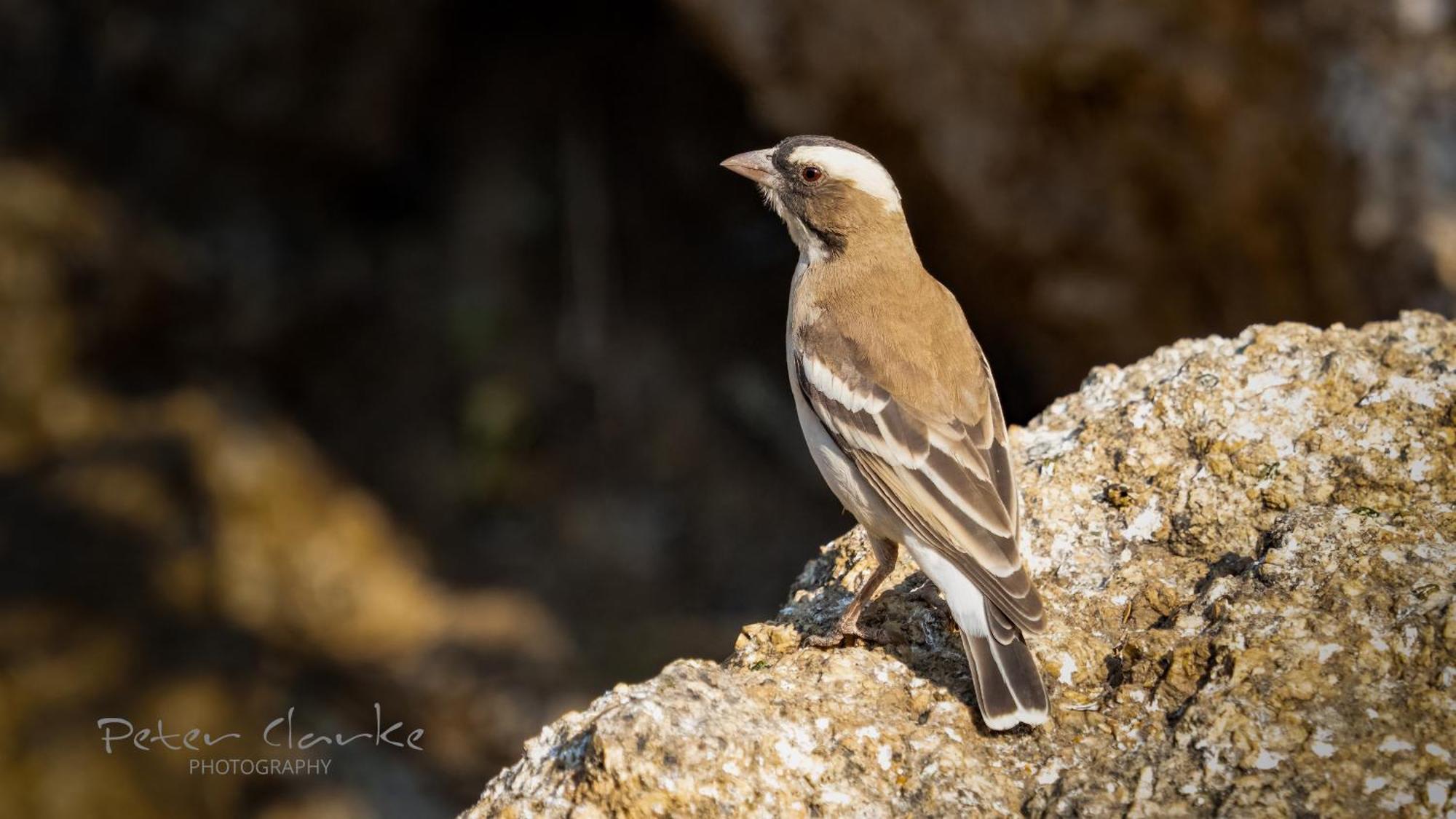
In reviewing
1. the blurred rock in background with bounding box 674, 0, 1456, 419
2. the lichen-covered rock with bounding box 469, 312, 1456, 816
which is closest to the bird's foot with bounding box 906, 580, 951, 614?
the lichen-covered rock with bounding box 469, 312, 1456, 816

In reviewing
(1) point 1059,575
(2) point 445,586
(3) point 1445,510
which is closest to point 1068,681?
(1) point 1059,575

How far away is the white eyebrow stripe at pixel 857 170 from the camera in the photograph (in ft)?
18.0

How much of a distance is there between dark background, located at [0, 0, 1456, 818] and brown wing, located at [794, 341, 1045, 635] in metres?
4.37

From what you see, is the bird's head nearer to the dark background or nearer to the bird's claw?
the bird's claw

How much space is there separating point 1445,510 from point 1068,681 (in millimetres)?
1216

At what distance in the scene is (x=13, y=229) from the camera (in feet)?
32.7

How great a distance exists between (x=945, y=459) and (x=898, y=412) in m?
0.27

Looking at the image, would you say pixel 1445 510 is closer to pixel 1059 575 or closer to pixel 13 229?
pixel 1059 575

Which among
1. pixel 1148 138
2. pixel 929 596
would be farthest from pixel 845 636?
pixel 1148 138

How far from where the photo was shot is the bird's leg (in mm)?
4172

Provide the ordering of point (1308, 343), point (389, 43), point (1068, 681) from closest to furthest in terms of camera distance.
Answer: point (1068, 681), point (1308, 343), point (389, 43)

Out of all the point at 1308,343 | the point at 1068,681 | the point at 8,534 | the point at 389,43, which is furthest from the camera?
the point at 389,43

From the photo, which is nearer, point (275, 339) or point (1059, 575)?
point (1059, 575)

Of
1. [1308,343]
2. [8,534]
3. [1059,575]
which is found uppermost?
[8,534]
